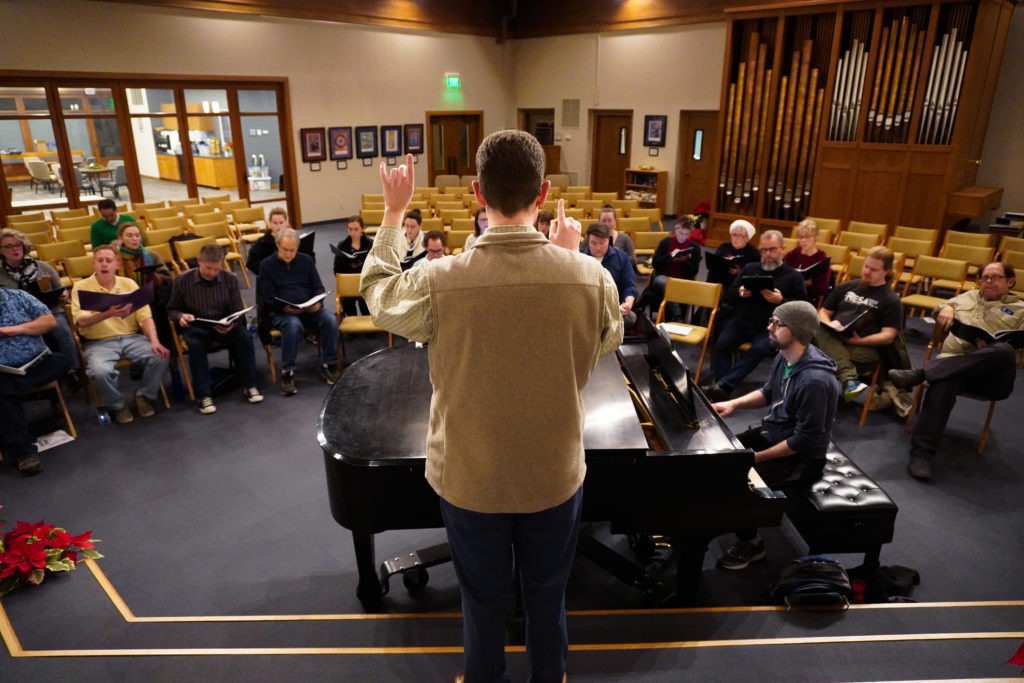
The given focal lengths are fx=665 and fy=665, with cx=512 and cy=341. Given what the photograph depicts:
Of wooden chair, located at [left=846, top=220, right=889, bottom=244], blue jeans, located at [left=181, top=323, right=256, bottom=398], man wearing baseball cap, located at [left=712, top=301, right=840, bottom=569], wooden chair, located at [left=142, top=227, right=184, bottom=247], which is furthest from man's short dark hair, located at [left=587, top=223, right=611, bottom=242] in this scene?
wooden chair, located at [left=142, top=227, right=184, bottom=247]

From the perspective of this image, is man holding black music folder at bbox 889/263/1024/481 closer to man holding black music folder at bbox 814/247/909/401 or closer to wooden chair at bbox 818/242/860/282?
man holding black music folder at bbox 814/247/909/401

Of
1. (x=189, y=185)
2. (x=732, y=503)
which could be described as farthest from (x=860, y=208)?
(x=189, y=185)

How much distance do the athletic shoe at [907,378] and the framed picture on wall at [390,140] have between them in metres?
11.2

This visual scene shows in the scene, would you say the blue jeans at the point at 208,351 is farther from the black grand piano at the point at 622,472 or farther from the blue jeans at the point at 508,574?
the blue jeans at the point at 508,574

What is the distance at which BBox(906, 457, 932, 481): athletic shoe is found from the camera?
4.11 metres

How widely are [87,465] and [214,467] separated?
82 centimetres

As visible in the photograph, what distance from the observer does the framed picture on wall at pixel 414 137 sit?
45.6 ft

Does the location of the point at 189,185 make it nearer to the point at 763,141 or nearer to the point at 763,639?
the point at 763,141

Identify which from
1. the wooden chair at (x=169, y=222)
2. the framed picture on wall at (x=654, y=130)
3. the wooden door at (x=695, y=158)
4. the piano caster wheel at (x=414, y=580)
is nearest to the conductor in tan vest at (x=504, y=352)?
the piano caster wheel at (x=414, y=580)

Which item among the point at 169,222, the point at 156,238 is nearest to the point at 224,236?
the point at 169,222

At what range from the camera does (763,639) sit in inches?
102

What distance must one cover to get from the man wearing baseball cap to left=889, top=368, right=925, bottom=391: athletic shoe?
163cm

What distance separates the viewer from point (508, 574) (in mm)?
1720

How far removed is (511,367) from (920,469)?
3.77m
